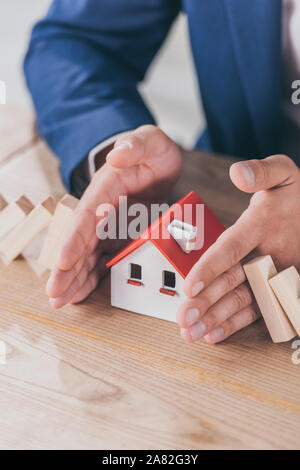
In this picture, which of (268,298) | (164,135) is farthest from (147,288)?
(164,135)

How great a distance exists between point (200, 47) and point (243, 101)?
0.48 feet

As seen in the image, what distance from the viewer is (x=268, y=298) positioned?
0.57m

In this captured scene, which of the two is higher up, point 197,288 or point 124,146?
point 124,146

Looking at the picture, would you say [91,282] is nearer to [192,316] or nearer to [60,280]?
[60,280]

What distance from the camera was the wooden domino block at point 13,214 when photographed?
68cm

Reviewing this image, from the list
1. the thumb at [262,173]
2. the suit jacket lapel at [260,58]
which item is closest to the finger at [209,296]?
the thumb at [262,173]

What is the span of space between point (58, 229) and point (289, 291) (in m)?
0.31

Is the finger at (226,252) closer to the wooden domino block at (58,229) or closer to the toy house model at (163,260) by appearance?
the toy house model at (163,260)

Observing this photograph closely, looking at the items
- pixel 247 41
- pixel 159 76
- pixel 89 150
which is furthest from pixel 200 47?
pixel 159 76

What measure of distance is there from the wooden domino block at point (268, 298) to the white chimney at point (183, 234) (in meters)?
0.07

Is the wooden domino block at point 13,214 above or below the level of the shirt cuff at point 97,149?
above

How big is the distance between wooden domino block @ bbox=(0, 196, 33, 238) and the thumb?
0.30 meters

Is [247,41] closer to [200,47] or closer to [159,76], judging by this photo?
[200,47]

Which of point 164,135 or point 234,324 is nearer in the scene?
point 234,324
